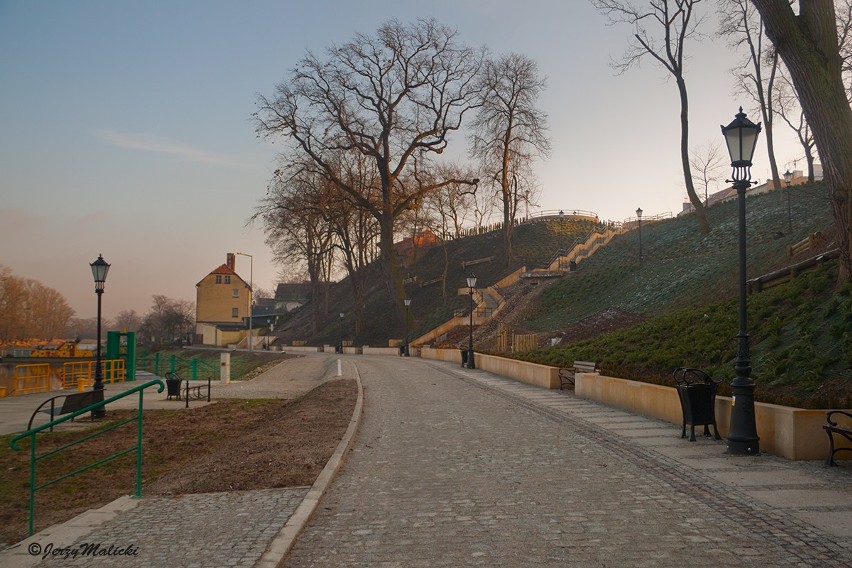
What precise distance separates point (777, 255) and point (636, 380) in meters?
13.7

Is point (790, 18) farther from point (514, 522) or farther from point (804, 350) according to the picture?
point (514, 522)

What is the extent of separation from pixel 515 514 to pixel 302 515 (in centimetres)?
199

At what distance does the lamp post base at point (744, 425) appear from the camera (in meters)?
9.09

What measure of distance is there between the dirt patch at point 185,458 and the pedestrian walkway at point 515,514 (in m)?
0.75

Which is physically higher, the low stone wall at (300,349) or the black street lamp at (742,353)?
the black street lamp at (742,353)

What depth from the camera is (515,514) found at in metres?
6.45

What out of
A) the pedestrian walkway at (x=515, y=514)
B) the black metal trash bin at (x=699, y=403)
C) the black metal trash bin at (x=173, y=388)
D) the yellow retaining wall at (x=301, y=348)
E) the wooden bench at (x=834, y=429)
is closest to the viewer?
the pedestrian walkway at (x=515, y=514)

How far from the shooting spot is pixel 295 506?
676cm

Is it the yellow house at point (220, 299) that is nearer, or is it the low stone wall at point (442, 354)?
the low stone wall at point (442, 354)

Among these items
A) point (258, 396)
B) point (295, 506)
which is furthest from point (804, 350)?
point (258, 396)

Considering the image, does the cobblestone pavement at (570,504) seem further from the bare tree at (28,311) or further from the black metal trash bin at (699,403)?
the bare tree at (28,311)

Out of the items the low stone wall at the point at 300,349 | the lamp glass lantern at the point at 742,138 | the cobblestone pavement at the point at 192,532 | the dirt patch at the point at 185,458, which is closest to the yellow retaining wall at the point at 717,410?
the lamp glass lantern at the point at 742,138

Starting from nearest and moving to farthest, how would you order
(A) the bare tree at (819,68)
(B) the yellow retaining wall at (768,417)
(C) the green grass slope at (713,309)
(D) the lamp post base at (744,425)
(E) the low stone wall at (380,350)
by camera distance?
(B) the yellow retaining wall at (768,417), (D) the lamp post base at (744,425), (C) the green grass slope at (713,309), (A) the bare tree at (819,68), (E) the low stone wall at (380,350)

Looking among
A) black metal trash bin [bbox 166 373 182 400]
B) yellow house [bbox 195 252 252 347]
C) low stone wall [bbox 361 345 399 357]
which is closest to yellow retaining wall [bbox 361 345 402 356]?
low stone wall [bbox 361 345 399 357]
